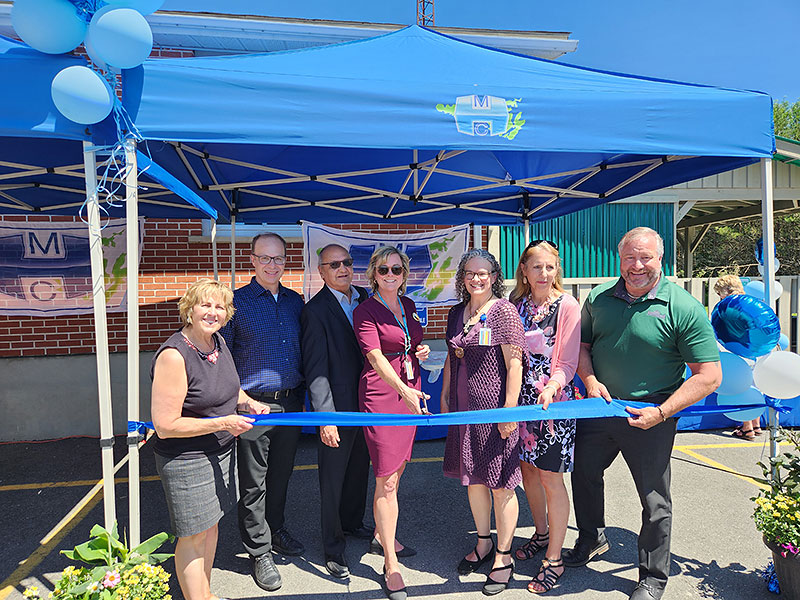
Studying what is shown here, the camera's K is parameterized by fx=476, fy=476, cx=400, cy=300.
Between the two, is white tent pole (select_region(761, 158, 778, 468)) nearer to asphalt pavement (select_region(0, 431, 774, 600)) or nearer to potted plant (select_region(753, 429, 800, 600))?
potted plant (select_region(753, 429, 800, 600))

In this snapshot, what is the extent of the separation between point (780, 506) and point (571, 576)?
112 cm

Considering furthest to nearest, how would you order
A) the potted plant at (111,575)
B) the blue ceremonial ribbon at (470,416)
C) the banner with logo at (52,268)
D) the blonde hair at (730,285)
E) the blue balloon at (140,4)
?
1. the banner with logo at (52,268)
2. the blonde hair at (730,285)
3. the blue ceremonial ribbon at (470,416)
4. the blue balloon at (140,4)
5. the potted plant at (111,575)

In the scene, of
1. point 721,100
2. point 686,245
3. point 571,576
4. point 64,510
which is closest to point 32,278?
point 64,510

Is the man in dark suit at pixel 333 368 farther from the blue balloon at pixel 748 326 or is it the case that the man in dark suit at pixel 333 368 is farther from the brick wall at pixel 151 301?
the brick wall at pixel 151 301

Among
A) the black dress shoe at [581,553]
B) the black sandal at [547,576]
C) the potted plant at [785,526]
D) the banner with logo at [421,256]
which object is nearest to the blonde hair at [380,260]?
the black sandal at [547,576]

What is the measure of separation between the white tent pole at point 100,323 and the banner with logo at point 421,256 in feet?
11.1

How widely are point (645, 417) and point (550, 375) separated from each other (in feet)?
1.57

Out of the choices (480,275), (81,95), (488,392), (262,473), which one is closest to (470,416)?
(488,392)

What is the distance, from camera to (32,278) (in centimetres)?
546

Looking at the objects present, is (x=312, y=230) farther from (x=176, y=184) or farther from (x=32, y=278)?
(x=32, y=278)

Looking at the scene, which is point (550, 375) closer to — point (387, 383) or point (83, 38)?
point (387, 383)

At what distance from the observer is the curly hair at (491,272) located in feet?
8.32

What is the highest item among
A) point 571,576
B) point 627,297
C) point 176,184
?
point 176,184

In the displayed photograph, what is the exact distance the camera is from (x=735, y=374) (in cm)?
277
